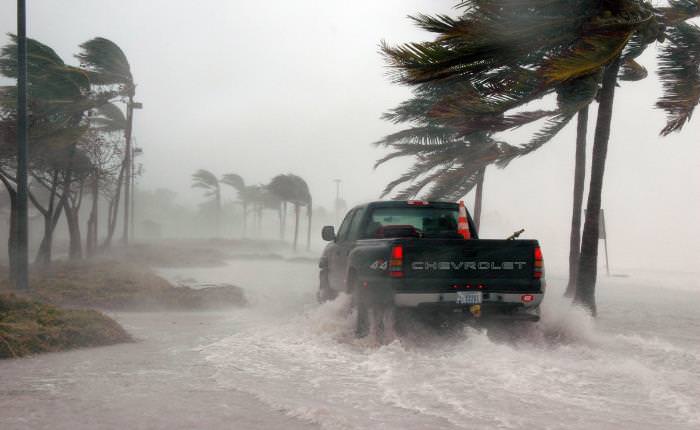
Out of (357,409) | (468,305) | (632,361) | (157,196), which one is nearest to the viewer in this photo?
(357,409)

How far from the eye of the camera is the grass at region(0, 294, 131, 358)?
7565mm

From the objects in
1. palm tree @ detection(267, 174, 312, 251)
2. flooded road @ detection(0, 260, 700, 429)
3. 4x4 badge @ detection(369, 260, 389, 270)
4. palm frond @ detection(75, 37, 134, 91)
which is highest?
palm frond @ detection(75, 37, 134, 91)

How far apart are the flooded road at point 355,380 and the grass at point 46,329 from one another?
35 cm

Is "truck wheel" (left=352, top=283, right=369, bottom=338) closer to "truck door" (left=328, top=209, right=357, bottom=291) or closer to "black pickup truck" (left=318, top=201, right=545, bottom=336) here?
"black pickup truck" (left=318, top=201, right=545, bottom=336)

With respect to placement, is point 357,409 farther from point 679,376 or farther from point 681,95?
point 681,95

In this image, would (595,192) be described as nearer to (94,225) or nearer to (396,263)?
(396,263)

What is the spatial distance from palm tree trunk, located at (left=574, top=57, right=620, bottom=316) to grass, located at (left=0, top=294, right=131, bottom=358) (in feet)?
25.3

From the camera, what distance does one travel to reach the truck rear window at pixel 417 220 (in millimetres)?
9531

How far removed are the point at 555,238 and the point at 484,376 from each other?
5707cm

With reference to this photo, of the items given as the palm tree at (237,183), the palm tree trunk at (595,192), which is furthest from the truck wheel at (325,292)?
the palm tree at (237,183)

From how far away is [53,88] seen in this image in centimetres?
1973

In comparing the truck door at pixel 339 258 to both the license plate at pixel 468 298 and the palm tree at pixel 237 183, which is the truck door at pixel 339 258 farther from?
the palm tree at pixel 237 183

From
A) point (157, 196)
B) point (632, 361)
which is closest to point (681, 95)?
point (632, 361)

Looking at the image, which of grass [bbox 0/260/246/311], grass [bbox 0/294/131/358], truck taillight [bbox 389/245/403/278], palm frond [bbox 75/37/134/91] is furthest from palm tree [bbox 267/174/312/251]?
truck taillight [bbox 389/245/403/278]
